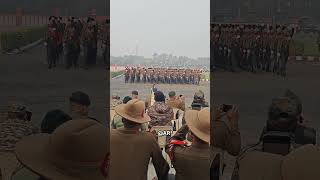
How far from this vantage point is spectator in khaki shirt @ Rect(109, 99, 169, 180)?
219cm

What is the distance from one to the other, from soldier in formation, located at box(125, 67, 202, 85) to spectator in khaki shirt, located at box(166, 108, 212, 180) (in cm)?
132

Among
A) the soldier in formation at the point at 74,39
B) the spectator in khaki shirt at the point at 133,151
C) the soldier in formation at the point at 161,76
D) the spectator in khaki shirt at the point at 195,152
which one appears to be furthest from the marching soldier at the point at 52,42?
the soldier in formation at the point at 161,76

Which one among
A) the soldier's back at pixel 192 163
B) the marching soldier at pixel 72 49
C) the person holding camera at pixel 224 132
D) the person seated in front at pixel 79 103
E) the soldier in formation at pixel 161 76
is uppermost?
the marching soldier at pixel 72 49

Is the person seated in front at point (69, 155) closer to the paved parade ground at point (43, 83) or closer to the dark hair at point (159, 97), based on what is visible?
the paved parade ground at point (43, 83)

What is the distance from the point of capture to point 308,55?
79.0 inches

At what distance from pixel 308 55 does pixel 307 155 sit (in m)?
0.67

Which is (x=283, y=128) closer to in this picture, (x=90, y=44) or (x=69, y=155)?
(x=90, y=44)

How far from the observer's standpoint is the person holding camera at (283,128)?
196 cm

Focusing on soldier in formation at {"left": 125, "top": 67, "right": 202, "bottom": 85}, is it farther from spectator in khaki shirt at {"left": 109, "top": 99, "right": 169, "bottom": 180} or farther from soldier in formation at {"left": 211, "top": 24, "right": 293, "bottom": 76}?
soldier in formation at {"left": 211, "top": 24, "right": 293, "bottom": 76}

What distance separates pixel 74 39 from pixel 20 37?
0.85 ft

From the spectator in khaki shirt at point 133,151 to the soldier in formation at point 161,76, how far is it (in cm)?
122

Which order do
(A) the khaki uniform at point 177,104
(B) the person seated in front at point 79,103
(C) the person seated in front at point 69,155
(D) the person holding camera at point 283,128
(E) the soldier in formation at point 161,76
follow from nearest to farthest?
1. (C) the person seated in front at point 69,155
2. (D) the person holding camera at point 283,128
3. (B) the person seated in front at point 79,103
4. (A) the khaki uniform at point 177,104
5. (E) the soldier in formation at point 161,76

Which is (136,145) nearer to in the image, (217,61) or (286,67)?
(217,61)

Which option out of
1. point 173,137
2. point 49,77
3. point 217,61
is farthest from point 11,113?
point 217,61
